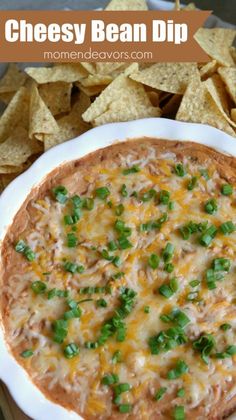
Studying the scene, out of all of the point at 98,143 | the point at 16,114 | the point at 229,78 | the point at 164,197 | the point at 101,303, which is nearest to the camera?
the point at 101,303

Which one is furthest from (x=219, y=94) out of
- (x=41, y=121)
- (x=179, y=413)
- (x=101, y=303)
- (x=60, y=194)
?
(x=179, y=413)

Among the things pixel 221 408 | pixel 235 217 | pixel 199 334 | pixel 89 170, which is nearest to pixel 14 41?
pixel 89 170

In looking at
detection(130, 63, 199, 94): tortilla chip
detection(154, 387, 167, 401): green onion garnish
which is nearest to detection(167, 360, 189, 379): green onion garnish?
detection(154, 387, 167, 401): green onion garnish

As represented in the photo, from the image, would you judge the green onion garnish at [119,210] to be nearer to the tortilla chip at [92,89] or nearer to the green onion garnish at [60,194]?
the green onion garnish at [60,194]

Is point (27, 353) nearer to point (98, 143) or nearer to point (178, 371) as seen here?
point (178, 371)

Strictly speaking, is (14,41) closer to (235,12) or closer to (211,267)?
(235,12)

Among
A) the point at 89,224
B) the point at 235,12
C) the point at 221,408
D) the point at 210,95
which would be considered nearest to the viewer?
the point at 221,408
